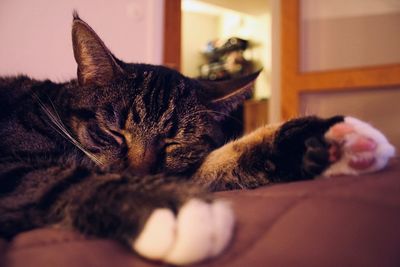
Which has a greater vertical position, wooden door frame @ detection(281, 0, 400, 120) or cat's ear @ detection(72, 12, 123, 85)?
wooden door frame @ detection(281, 0, 400, 120)

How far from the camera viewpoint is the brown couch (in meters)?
0.38

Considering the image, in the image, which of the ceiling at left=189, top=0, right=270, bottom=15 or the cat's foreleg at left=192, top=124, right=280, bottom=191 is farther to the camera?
the ceiling at left=189, top=0, right=270, bottom=15

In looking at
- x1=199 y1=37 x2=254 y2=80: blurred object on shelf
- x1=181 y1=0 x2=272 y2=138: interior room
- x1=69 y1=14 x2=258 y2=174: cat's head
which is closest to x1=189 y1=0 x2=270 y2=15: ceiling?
x1=181 y1=0 x2=272 y2=138: interior room

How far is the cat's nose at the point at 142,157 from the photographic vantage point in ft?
2.68

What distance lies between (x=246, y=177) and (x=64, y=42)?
174 centimetres

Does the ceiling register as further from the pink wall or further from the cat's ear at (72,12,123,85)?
the cat's ear at (72,12,123,85)

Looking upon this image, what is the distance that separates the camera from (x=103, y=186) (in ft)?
1.66

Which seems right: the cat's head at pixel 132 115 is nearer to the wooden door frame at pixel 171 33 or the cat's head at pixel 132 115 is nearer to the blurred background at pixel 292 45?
the blurred background at pixel 292 45

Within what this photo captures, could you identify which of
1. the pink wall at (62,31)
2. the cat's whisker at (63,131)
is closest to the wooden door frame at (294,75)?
the pink wall at (62,31)

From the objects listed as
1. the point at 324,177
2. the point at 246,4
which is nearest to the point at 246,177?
the point at 324,177

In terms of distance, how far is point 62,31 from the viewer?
2.05 metres

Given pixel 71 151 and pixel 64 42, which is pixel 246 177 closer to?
pixel 71 151

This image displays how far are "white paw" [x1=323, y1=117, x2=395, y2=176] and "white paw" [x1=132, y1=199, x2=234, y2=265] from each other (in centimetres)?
25

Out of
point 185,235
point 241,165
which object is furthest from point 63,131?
point 185,235
